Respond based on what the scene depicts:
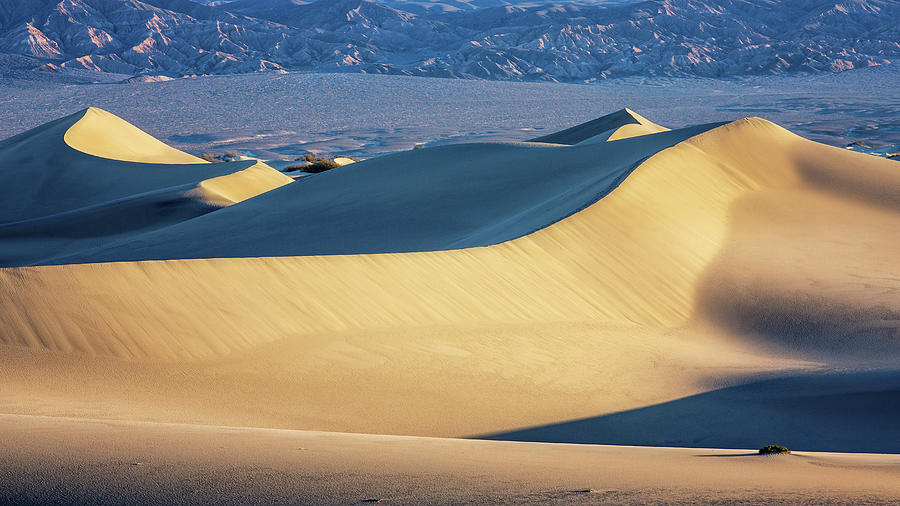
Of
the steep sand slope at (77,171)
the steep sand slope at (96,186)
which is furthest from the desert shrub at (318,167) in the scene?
the steep sand slope at (96,186)

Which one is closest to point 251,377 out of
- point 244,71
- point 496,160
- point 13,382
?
point 13,382

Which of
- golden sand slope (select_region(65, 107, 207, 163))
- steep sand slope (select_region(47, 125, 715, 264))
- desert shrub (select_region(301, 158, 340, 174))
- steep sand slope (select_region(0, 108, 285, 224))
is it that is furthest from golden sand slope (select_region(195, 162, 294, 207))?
golden sand slope (select_region(65, 107, 207, 163))

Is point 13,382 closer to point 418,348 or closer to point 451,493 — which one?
point 418,348

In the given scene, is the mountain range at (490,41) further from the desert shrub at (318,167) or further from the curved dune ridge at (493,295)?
the curved dune ridge at (493,295)

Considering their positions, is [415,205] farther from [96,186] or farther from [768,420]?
[96,186]

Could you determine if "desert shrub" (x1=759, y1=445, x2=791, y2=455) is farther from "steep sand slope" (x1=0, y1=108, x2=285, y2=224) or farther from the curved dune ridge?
"steep sand slope" (x1=0, y1=108, x2=285, y2=224)
